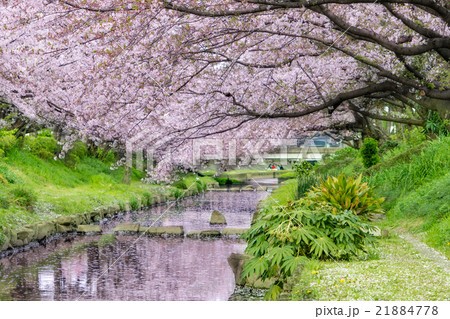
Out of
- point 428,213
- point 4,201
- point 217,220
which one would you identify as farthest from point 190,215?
point 428,213

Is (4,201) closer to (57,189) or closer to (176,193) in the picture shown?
(57,189)

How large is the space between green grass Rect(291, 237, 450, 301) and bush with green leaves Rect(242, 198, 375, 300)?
0.24 metres

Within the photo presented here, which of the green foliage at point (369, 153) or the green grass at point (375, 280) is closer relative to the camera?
the green grass at point (375, 280)

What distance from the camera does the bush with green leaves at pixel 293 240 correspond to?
7.28m

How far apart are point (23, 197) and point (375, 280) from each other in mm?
14359

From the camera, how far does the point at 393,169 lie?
15.9 metres

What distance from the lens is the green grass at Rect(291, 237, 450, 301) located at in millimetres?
5977

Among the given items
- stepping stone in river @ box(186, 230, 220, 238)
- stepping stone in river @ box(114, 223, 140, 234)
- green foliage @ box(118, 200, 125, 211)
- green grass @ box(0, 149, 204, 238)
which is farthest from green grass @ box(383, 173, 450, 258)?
green foliage @ box(118, 200, 125, 211)

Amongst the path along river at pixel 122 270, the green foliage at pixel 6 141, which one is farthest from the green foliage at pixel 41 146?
the path along river at pixel 122 270

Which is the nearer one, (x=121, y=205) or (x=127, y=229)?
(x=127, y=229)

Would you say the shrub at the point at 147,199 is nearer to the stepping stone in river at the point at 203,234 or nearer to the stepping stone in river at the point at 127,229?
the stepping stone in river at the point at 127,229

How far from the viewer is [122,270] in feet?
43.1

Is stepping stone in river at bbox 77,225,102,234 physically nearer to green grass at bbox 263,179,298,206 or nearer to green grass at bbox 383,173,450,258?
green grass at bbox 263,179,298,206

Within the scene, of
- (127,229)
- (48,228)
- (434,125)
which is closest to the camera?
(48,228)
